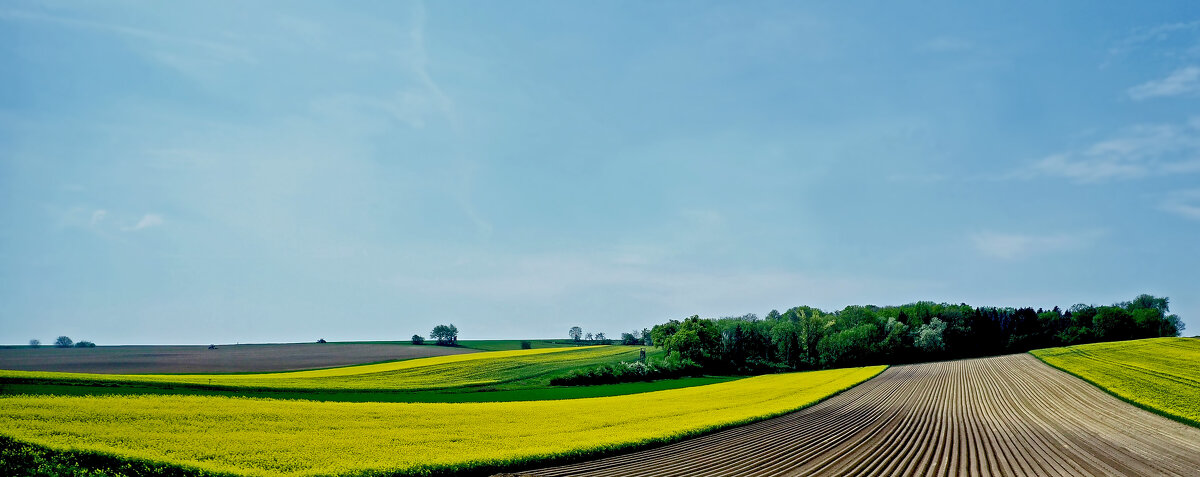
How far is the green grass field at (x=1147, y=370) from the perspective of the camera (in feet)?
108

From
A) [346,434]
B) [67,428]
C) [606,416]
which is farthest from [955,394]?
[67,428]

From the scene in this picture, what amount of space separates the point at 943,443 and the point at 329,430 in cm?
2478

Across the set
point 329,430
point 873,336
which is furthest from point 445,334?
point 329,430

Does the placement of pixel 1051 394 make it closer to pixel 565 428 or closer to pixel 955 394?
pixel 955 394

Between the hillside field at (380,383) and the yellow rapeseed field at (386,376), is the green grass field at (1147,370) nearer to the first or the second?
the hillside field at (380,383)

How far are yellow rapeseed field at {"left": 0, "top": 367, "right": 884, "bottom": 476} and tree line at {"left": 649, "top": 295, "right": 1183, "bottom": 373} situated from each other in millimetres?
46138

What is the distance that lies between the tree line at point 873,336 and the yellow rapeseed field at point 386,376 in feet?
48.6

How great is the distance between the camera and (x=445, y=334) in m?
114

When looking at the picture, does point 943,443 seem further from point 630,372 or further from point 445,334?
point 445,334

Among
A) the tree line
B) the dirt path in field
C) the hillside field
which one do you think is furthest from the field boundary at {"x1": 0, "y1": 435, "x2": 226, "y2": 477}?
the tree line

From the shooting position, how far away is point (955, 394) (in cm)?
4069

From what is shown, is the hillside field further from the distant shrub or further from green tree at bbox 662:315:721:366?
green tree at bbox 662:315:721:366

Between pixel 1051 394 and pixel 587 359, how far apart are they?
49.0 meters

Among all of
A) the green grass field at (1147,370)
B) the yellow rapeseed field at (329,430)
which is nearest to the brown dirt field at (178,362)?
the yellow rapeseed field at (329,430)
